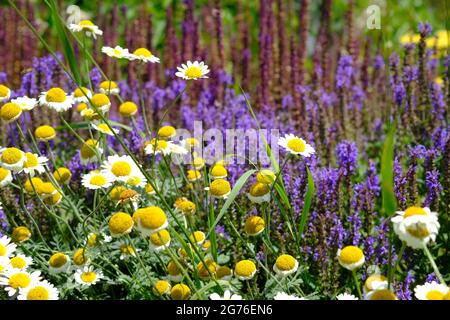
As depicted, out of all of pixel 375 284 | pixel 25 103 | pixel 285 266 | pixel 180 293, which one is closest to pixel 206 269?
pixel 180 293

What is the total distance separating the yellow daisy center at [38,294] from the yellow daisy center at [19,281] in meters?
0.06

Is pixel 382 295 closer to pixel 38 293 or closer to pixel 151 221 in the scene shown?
pixel 151 221

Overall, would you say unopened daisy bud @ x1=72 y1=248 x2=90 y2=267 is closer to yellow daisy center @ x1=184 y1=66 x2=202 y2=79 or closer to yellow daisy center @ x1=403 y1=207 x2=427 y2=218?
yellow daisy center @ x1=184 y1=66 x2=202 y2=79

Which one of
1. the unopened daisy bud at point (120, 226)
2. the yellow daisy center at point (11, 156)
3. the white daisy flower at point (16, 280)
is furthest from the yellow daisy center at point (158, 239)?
the yellow daisy center at point (11, 156)

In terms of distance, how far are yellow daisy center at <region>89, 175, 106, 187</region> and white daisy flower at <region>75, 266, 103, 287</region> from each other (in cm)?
25

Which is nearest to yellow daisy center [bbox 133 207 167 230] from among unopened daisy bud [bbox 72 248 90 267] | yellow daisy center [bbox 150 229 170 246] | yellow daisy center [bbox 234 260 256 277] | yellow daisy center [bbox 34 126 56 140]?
yellow daisy center [bbox 150 229 170 246]

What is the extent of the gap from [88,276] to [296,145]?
0.71 meters

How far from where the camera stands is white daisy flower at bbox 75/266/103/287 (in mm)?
1979

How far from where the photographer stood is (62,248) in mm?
2334

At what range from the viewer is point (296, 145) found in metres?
1.96

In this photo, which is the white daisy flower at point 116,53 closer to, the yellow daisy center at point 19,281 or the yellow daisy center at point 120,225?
the yellow daisy center at point 120,225
